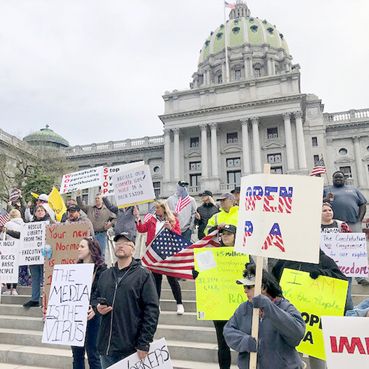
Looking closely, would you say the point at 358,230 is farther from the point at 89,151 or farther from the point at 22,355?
the point at 89,151

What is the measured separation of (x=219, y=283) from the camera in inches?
176

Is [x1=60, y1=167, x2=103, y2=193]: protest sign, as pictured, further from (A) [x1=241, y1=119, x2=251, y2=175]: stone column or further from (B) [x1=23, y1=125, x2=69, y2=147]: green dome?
(B) [x1=23, y1=125, x2=69, y2=147]: green dome

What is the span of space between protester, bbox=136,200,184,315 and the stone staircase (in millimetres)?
350

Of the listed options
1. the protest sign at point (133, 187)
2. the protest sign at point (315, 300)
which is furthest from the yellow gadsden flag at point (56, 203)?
the protest sign at point (315, 300)

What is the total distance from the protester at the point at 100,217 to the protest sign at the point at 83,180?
35cm

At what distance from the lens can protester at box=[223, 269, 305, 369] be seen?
288 cm

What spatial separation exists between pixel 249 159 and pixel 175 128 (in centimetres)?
1045

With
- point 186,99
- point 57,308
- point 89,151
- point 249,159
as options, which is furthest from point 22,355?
point 89,151

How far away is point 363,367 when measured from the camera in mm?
2732

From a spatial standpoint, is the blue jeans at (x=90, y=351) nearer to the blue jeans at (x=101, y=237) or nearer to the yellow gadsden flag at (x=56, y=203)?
the blue jeans at (x=101, y=237)

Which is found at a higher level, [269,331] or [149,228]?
[149,228]

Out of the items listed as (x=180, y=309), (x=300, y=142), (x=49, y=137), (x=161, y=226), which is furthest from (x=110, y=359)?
(x=49, y=137)

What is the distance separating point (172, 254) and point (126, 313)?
2.99 m

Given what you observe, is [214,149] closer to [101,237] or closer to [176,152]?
[176,152]
